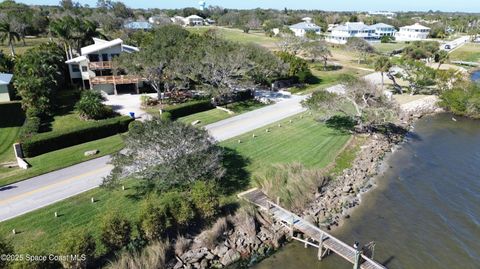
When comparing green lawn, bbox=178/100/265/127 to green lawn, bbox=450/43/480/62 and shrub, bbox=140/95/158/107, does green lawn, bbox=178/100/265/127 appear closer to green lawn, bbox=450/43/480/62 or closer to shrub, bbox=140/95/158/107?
shrub, bbox=140/95/158/107

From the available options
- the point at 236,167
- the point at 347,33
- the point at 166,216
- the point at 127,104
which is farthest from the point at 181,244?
the point at 347,33

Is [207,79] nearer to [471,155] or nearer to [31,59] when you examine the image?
[31,59]

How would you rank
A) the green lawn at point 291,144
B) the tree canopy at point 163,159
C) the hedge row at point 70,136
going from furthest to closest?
the green lawn at point 291,144
the hedge row at point 70,136
the tree canopy at point 163,159

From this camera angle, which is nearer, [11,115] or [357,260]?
[357,260]

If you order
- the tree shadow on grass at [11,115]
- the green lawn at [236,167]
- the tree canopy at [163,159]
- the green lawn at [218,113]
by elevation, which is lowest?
the green lawn at [236,167]

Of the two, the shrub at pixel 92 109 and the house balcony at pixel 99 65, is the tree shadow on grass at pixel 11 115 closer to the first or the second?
the shrub at pixel 92 109

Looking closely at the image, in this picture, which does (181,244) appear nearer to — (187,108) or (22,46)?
(187,108)

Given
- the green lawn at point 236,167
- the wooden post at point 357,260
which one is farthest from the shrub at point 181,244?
the wooden post at point 357,260
